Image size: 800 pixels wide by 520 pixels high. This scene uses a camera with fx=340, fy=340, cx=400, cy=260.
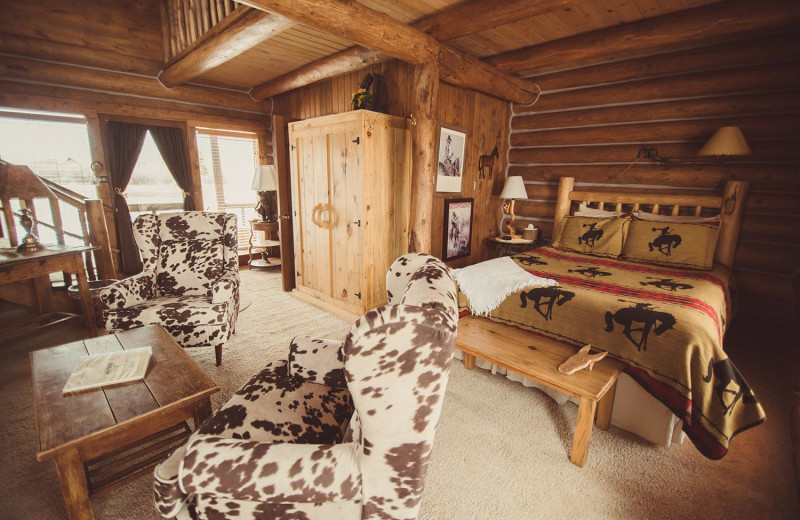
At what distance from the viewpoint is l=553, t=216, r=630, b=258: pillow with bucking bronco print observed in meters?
3.30

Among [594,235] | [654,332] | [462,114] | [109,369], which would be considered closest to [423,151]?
[462,114]

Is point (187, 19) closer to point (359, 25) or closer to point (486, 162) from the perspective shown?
point (359, 25)

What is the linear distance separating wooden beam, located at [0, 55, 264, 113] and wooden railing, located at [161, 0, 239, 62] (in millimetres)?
460

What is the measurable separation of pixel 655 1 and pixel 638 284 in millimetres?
2266

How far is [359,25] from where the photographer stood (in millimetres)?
2432

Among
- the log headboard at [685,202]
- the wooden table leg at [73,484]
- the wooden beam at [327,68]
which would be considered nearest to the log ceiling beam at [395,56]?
the wooden beam at [327,68]

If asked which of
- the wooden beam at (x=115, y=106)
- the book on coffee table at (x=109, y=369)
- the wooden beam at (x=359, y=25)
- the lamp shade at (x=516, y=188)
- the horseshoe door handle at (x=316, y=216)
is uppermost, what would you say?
the wooden beam at (x=359, y=25)

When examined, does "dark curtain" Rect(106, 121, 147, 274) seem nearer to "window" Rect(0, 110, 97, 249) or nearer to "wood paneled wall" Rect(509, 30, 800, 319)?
"window" Rect(0, 110, 97, 249)

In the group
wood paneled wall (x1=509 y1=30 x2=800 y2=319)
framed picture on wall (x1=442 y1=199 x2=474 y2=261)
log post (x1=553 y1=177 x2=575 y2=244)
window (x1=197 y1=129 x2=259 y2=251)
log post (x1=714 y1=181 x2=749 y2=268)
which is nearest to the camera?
wood paneled wall (x1=509 y1=30 x2=800 y2=319)

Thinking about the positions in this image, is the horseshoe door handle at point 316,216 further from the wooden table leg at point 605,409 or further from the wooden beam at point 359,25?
the wooden table leg at point 605,409

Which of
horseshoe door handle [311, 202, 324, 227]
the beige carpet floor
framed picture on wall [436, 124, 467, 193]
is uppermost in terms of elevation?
framed picture on wall [436, 124, 467, 193]

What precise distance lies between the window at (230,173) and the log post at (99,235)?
2.36m

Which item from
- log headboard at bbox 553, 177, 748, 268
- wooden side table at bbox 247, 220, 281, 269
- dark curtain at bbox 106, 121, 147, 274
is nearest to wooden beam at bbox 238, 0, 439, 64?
log headboard at bbox 553, 177, 748, 268

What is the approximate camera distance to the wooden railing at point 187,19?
3143mm
